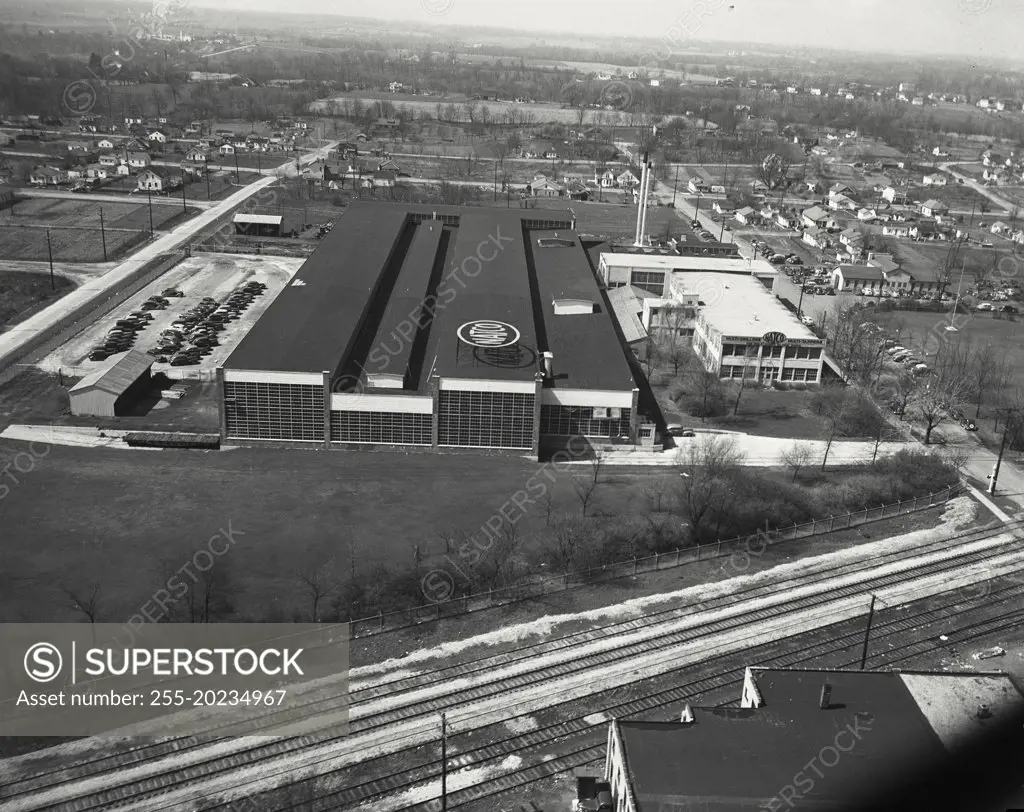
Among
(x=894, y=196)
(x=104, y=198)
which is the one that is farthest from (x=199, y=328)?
(x=894, y=196)

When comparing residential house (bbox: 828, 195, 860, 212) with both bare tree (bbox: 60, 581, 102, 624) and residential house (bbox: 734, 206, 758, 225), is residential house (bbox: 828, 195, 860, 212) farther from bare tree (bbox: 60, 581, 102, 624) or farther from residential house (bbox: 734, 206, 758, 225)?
bare tree (bbox: 60, 581, 102, 624)

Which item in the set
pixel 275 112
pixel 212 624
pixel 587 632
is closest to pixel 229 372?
pixel 212 624

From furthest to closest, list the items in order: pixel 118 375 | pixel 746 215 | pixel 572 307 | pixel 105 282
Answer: pixel 746 215, pixel 105 282, pixel 572 307, pixel 118 375

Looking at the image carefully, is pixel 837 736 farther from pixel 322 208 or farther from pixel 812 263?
pixel 322 208

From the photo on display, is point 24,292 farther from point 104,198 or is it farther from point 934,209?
point 934,209

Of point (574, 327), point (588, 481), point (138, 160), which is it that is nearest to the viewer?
point (588, 481)

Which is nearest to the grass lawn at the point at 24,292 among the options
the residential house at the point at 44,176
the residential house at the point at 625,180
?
the residential house at the point at 44,176

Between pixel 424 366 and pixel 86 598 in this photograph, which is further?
pixel 424 366
